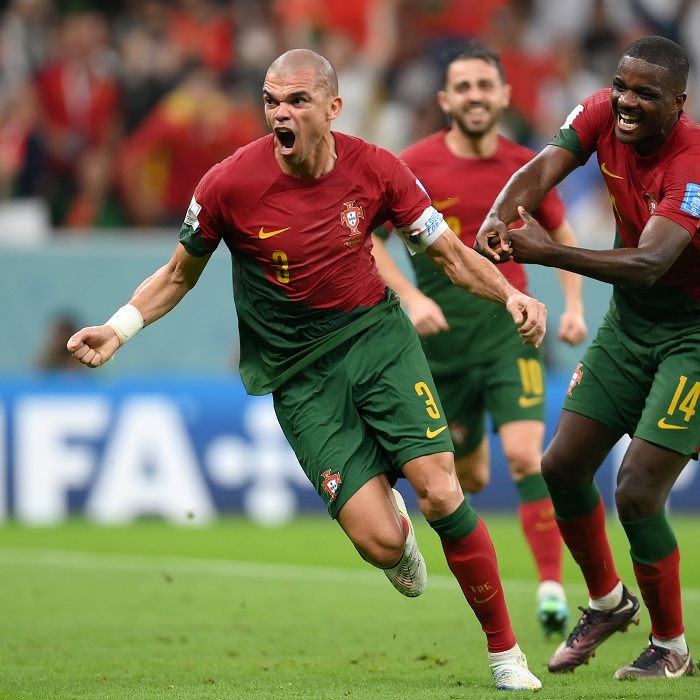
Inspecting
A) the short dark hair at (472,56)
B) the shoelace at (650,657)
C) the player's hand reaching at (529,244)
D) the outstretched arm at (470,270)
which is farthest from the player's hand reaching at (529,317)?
the short dark hair at (472,56)

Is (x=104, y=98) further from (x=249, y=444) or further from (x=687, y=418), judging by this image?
(x=687, y=418)

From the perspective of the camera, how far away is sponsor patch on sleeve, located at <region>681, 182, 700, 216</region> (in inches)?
224

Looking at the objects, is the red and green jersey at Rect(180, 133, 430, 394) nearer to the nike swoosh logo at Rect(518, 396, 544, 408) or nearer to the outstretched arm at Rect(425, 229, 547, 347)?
the outstretched arm at Rect(425, 229, 547, 347)

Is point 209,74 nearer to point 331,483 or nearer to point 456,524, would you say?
point 331,483

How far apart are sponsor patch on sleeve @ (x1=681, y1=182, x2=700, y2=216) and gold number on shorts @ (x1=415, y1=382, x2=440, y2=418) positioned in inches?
52.3

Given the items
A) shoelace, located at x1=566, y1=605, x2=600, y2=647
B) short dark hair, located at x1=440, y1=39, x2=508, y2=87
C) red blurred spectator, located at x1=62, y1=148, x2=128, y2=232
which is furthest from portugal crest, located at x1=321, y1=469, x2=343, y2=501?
red blurred spectator, located at x1=62, y1=148, x2=128, y2=232

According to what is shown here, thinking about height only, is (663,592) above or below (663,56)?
below

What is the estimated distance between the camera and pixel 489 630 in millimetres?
5957

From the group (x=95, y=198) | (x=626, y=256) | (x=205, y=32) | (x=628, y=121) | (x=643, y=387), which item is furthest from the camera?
(x=205, y=32)

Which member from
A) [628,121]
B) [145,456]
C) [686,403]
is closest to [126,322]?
[628,121]

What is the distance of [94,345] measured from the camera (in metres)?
6.04

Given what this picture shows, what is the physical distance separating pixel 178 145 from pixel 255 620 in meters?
7.16

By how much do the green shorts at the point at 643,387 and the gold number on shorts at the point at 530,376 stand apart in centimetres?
157

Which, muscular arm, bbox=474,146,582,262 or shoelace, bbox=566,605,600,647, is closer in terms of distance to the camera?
muscular arm, bbox=474,146,582,262
